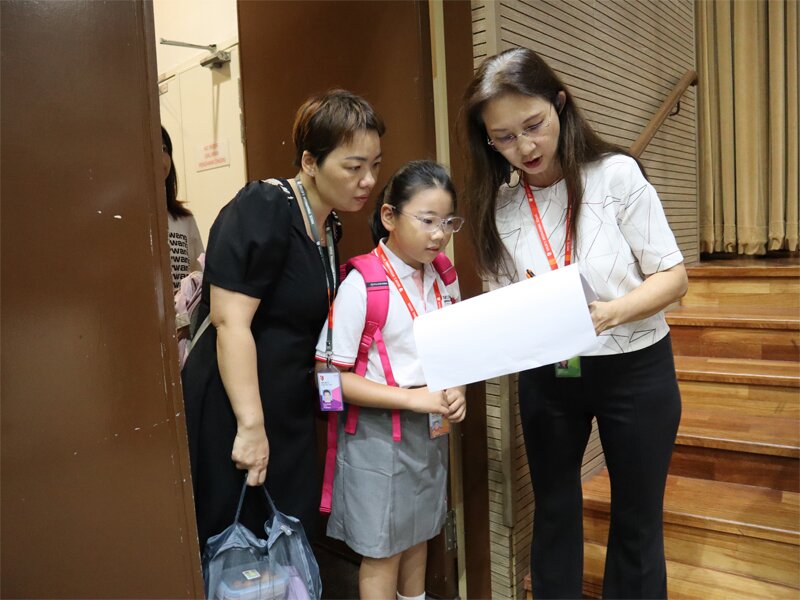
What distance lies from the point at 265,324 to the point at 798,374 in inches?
83.0

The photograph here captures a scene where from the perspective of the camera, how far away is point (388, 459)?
1517mm

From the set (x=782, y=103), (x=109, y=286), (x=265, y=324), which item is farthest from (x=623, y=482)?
(x=782, y=103)

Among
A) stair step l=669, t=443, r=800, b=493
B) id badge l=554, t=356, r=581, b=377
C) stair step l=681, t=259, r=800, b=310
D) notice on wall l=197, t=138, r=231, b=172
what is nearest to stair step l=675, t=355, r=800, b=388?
stair step l=669, t=443, r=800, b=493

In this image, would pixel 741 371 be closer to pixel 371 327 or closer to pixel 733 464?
pixel 733 464

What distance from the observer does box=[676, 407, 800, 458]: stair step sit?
80.5 inches

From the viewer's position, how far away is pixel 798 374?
7.54 ft

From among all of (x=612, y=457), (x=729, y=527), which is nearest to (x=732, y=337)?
(x=729, y=527)

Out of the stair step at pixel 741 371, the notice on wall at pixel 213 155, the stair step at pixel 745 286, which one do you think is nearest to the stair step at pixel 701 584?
the stair step at pixel 741 371

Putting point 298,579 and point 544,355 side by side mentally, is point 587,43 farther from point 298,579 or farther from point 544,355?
point 298,579

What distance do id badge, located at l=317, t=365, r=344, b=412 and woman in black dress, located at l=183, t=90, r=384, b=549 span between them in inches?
2.2

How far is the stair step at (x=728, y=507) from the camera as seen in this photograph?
1860 mm

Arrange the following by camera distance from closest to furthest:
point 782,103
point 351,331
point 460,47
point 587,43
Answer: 1. point 351,331
2. point 460,47
3. point 587,43
4. point 782,103

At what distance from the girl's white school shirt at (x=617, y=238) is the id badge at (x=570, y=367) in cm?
5

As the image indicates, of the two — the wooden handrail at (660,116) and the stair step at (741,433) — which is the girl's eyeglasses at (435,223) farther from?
the stair step at (741,433)
